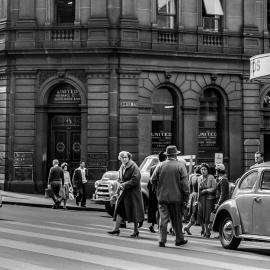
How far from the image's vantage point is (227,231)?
13.6 m

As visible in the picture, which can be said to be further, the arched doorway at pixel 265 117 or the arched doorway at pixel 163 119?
the arched doorway at pixel 265 117

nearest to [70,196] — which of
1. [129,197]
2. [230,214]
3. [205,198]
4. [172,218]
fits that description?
[205,198]

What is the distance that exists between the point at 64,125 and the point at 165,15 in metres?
6.98

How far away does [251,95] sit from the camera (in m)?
32.9

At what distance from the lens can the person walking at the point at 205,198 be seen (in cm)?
1642

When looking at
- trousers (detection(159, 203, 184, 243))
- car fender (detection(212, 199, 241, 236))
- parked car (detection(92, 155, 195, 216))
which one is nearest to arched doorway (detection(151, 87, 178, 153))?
parked car (detection(92, 155, 195, 216))

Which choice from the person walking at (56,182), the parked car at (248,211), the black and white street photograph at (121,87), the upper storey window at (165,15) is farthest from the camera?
the upper storey window at (165,15)

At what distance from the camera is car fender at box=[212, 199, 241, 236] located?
1313 centimetres

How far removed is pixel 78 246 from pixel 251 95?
21.6 m

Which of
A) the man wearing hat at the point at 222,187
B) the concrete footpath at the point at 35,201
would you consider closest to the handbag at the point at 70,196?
the concrete footpath at the point at 35,201

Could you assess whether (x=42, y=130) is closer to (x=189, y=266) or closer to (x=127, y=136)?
(x=127, y=136)

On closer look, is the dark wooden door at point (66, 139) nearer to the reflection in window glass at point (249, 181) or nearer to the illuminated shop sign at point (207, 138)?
the illuminated shop sign at point (207, 138)

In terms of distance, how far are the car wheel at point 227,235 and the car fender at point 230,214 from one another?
129mm

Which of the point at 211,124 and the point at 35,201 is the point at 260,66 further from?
the point at 211,124
